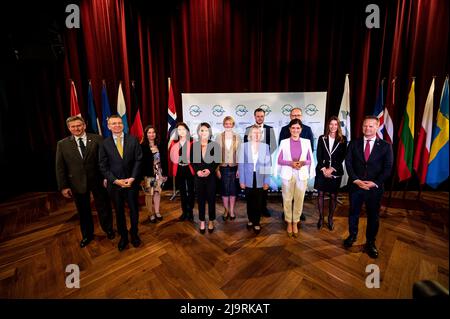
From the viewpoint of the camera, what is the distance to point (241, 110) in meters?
4.09

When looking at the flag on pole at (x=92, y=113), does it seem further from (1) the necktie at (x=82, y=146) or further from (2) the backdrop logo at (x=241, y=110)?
(2) the backdrop logo at (x=241, y=110)

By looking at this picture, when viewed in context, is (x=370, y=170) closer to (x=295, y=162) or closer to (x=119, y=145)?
(x=295, y=162)

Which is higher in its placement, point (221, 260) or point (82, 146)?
point (82, 146)

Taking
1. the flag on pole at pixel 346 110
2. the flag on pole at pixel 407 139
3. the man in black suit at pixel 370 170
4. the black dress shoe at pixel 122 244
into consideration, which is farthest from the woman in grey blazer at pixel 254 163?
the flag on pole at pixel 407 139

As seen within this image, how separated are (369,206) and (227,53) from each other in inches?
140

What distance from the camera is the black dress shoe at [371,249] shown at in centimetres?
247

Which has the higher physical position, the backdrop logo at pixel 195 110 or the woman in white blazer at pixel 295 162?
the backdrop logo at pixel 195 110

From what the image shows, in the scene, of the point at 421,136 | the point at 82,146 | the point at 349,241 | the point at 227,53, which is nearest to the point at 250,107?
the point at 227,53

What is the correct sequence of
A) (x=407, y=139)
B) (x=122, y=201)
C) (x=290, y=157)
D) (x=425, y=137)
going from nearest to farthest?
(x=122, y=201) < (x=290, y=157) < (x=425, y=137) < (x=407, y=139)

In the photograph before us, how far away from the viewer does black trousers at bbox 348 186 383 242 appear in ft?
7.95

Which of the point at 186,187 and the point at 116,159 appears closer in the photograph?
the point at 116,159

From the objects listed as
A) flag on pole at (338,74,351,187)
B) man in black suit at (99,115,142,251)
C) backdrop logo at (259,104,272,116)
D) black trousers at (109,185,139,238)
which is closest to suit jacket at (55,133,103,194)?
man in black suit at (99,115,142,251)

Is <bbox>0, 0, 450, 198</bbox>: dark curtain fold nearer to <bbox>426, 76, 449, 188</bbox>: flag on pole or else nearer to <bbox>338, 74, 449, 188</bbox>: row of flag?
<bbox>338, 74, 449, 188</bbox>: row of flag

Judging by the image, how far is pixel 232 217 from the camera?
11.1ft
